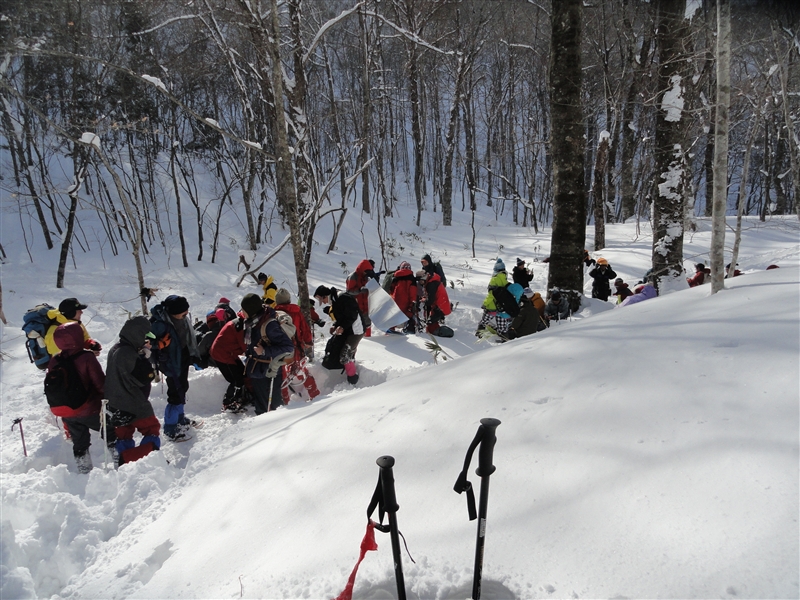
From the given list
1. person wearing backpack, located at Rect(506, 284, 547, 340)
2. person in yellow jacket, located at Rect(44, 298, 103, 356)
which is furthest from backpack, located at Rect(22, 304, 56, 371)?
person wearing backpack, located at Rect(506, 284, 547, 340)

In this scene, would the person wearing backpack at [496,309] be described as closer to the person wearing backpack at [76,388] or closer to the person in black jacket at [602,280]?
the person in black jacket at [602,280]

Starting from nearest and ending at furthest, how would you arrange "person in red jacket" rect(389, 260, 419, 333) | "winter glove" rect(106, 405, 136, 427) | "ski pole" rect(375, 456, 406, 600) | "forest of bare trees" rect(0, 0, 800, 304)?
1. "ski pole" rect(375, 456, 406, 600)
2. "winter glove" rect(106, 405, 136, 427)
3. "forest of bare trees" rect(0, 0, 800, 304)
4. "person in red jacket" rect(389, 260, 419, 333)

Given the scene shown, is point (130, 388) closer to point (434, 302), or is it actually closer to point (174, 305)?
point (174, 305)

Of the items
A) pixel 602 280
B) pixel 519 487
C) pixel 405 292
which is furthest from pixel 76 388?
pixel 602 280

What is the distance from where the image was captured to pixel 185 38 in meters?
17.9

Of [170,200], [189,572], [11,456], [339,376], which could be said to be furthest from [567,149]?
[170,200]

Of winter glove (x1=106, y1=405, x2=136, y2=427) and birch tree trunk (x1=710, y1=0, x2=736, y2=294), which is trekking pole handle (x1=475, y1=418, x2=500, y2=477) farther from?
winter glove (x1=106, y1=405, x2=136, y2=427)

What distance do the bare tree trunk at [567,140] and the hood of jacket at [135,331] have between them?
591 cm

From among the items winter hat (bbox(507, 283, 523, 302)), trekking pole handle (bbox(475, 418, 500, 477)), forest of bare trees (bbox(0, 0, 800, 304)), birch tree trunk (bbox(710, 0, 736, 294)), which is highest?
forest of bare trees (bbox(0, 0, 800, 304))

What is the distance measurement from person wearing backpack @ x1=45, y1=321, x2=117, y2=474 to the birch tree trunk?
5.53 meters

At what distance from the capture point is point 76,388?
412 cm

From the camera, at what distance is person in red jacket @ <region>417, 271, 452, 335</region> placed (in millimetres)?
8328

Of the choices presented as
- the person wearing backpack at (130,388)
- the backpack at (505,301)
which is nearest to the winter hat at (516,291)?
the backpack at (505,301)

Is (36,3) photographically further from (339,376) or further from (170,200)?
(339,376)
